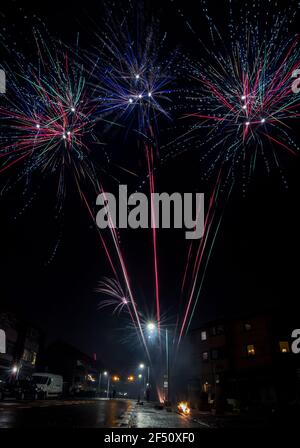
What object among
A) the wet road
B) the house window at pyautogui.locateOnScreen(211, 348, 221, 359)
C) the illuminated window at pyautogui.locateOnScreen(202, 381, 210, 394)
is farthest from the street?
the illuminated window at pyautogui.locateOnScreen(202, 381, 210, 394)

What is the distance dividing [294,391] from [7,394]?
2672 centimetres

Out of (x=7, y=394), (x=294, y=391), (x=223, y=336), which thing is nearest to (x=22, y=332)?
(x=7, y=394)

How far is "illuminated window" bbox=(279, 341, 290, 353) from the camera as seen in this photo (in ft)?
115

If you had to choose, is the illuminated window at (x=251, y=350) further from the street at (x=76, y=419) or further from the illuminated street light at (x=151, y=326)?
the street at (x=76, y=419)

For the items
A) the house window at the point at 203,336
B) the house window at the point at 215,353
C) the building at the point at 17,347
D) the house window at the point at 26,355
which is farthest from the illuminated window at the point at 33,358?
the house window at the point at 215,353

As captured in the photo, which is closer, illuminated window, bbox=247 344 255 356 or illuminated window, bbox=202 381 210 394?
illuminated window, bbox=247 344 255 356

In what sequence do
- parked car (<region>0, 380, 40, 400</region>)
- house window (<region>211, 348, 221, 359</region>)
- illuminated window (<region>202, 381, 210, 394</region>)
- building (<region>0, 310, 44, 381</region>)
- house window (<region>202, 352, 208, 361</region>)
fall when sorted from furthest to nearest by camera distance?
house window (<region>202, 352, 208, 361</region>) < illuminated window (<region>202, 381, 210, 394</region>) < house window (<region>211, 348, 221, 359</region>) < building (<region>0, 310, 44, 381</region>) < parked car (<region>0, 380, 40, 400</region>)

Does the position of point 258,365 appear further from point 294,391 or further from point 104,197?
point 104,197

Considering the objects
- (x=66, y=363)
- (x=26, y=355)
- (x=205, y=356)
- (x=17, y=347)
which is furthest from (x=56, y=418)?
(x=66, y=363)

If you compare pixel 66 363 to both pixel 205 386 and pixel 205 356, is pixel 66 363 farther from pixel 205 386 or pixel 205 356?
pixel 205 386

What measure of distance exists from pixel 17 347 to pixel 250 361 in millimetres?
30762

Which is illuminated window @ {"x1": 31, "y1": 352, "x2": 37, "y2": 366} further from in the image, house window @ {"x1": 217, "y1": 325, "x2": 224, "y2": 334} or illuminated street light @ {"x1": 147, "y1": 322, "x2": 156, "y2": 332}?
illuminated street light @ {"x1": 147, "y1": 322, "x2": 156, "y2": 332}

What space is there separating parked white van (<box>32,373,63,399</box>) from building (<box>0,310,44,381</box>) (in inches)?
328

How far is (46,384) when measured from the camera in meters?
34.2
